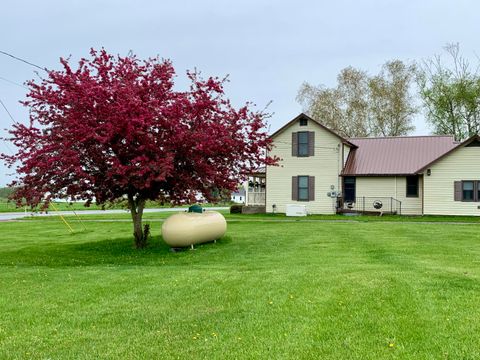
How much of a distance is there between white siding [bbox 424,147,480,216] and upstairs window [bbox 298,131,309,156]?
25.6 feet

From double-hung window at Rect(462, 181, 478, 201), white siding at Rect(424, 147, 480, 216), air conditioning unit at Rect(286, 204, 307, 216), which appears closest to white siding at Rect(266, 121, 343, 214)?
air conditioning unit at Rect(286, 204, 307, 216)

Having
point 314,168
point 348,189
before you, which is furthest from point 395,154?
point 314,168

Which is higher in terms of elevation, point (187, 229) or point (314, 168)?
point (314, 168)

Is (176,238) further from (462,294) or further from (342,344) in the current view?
(342,344)

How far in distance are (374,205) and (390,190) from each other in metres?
1.47

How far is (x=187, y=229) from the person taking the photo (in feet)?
50.2

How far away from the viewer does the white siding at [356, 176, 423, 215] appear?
32219 millimetres

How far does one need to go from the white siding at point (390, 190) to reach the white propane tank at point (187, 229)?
61.9 feet

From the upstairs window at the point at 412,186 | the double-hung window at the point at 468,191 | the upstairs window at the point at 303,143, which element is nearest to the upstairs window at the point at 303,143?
the upstairs window at the point at 303,143

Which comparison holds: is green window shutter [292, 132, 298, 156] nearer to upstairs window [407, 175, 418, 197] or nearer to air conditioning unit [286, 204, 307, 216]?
air conditioning unit [286, 204, 307, 216]

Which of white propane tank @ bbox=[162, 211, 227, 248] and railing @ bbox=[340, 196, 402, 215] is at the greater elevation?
railing @ bbox=[340, 196, 402, 215]

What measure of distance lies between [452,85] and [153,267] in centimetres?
4344

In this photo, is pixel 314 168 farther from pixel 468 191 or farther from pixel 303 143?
pixel 468 191

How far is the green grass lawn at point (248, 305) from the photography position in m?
5.40
